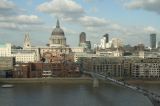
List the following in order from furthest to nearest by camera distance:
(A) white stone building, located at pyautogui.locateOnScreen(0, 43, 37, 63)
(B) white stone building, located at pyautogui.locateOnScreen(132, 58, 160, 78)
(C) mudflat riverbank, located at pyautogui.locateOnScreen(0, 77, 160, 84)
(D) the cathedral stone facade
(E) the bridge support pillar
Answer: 1. (D) the cathedral stone facade
2. (A) white stone building, located at pyautogui.locateOnScreen(0, 43, 37, 63)
3. (B) white stone building, located at pyautogui.locateOnScreen(132, 58, 160, 78)
4. (C) mudflat riverbank, located at pyautogui.locateOnScreen(0, 77, 160, 84)
5. (E) the bridge support pillar

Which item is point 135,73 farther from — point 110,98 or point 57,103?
point 57,103

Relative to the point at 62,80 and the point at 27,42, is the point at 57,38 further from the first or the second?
the point at 62,80

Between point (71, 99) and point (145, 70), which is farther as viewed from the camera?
point (145, 70)

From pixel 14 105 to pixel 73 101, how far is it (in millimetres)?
2946

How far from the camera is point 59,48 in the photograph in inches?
2621

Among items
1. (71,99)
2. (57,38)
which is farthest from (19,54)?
(71,99)

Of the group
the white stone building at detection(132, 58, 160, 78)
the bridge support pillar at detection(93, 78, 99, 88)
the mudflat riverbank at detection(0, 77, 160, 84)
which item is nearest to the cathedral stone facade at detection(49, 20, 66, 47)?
the white stone building at detection(132, 58, 160, 78)

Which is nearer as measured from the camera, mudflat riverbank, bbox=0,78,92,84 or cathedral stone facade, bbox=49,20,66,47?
mudflat riverbank, bbox=0,78,92,84

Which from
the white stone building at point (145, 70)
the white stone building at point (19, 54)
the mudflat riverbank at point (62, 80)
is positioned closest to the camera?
the mudflat riverbank at point (62, 80)

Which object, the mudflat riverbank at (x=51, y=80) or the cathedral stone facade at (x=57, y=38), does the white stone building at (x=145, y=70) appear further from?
the cathedral stone facade at (x=57, y=38)

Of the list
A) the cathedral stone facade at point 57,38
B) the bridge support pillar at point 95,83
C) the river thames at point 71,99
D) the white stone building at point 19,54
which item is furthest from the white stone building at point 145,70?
the cathedral stone facade at point 57,38

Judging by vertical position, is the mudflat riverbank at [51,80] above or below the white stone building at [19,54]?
below

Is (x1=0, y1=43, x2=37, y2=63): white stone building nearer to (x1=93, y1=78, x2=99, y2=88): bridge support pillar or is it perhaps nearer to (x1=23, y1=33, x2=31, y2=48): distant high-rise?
(x1=23, y1=33, x2=31, y2=48): distant high-rise

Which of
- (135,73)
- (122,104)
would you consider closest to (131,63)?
(135,73)
